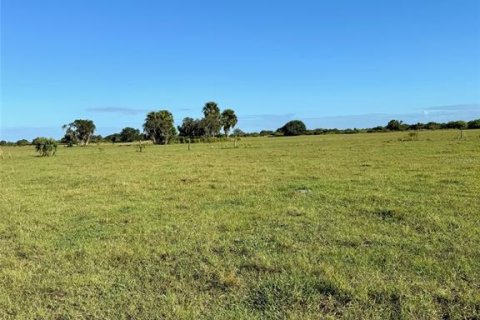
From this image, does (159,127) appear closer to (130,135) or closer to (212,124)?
(212,124)

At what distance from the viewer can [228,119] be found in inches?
4213

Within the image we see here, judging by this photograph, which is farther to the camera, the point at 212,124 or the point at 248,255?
the point at 212,124

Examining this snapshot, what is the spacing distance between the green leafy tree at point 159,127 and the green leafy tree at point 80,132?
1549 cm

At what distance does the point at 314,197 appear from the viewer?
1115cm

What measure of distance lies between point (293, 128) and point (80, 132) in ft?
186

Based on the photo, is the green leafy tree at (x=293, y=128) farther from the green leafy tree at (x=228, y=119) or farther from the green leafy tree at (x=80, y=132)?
the green leafy tree at (x=80, y=132)

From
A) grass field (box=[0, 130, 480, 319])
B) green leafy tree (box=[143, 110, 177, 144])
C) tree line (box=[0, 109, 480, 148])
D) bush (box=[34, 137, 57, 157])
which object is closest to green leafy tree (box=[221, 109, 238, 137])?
tree line (box=[0, 109, 480, 148])

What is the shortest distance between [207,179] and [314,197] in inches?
239

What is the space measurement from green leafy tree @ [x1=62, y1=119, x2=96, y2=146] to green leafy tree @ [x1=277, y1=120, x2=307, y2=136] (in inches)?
2051

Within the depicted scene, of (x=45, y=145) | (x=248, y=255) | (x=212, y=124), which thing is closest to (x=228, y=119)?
(x=212, y=124)

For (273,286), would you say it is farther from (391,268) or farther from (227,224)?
(227,224)

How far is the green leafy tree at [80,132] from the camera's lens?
9244cm

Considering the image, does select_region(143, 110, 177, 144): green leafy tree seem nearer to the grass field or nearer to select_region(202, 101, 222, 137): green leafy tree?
select_region(202, 101, 222, 137): green leafy tree

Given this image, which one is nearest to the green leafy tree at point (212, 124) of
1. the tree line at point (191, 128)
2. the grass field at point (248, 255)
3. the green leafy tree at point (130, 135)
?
the tree line at point (191, 128)
